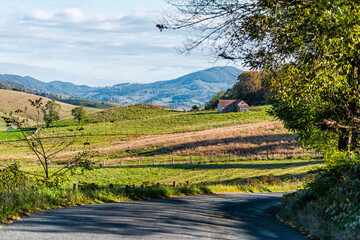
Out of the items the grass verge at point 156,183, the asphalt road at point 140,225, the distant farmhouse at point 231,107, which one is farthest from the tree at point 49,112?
the distant farmhouse at point 231,107

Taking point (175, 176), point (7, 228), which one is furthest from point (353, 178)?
point (175, 176)

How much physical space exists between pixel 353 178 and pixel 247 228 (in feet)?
10.9

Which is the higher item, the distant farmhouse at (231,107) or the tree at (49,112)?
the distant farmhouse at (231,107)

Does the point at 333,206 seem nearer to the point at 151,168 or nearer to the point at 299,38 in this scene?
the point at 299,38

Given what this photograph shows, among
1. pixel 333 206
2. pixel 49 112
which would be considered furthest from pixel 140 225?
pixel 49 112

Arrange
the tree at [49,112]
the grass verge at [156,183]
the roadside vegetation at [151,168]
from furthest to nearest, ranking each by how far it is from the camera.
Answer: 1. the tree at [49,112]
2. the roadside vegetation at [151,168]
3. the grass verge at [156,183]

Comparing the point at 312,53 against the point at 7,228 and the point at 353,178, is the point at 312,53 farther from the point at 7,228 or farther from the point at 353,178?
the point at 7,228

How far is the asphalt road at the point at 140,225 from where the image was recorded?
7.90 m

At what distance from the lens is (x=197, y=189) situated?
793 inches

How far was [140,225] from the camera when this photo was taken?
29.5 feet

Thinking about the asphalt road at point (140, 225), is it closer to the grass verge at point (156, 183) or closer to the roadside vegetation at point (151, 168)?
the grass verge at point (156, 183)

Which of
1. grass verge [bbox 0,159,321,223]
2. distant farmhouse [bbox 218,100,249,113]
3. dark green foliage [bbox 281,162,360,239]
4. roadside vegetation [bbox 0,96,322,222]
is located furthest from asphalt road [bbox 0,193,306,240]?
distant farmhouse [bbox 218,100,249,113]

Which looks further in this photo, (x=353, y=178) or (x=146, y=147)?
(x=146, y=147)

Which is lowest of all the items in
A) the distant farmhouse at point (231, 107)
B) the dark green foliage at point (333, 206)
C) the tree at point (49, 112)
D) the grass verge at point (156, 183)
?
the grass verge at point (156, 183)
